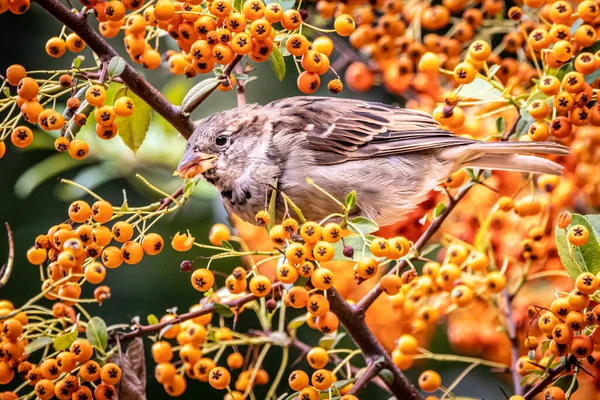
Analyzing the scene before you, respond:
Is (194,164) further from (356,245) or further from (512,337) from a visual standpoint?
(512,337)

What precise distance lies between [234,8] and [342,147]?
1.01 metres

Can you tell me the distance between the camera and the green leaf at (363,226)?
6.63 feet

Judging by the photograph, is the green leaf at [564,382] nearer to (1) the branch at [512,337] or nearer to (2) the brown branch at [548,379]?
(2) the brown branch at [548,379]

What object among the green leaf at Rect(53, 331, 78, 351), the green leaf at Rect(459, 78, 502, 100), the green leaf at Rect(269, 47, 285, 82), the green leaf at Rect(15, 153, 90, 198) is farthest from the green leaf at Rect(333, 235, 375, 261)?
the green leaf at Rect(15, 153, 90, 198)

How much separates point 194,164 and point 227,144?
0.69ft

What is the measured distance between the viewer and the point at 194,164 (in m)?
2.77

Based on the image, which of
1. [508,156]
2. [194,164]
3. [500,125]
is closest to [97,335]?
[194,164]

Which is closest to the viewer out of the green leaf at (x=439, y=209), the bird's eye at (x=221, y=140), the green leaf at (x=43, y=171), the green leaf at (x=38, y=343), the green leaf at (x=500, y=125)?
the green leaf at (x=38, y=343)

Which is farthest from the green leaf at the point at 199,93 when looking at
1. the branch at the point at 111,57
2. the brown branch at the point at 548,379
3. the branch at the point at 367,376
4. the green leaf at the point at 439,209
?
the brown branch at the point at 548,379

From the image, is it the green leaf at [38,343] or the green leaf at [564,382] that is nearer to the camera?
the green leaf at [564,382]

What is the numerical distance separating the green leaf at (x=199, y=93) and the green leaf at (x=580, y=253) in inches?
41.5

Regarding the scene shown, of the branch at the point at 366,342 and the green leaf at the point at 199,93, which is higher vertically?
the green leaf at the point at 199,93

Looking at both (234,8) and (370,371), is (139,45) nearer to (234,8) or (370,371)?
(234,8)

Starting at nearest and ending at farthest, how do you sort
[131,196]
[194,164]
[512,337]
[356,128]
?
[512,337] → [194,164] → [356,128] → [131,196]
